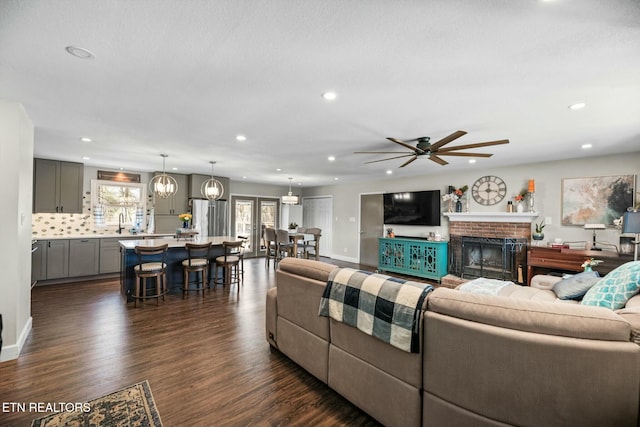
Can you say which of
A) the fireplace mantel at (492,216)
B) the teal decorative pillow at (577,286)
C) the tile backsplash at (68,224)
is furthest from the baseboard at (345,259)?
the tile backsplash at (68,224)

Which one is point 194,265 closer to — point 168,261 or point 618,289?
point 168,261

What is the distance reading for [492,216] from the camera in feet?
18.7

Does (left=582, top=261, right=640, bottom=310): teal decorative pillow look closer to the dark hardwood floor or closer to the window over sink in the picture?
the dark hardwood floor

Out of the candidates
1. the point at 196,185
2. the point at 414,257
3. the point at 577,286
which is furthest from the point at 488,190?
the point at 196,185

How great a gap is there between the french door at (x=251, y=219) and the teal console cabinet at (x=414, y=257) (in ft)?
13.3

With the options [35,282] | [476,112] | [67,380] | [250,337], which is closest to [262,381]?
[250,337]

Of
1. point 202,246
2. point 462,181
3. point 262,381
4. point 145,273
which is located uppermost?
point 462,181

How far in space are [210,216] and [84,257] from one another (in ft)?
8.83

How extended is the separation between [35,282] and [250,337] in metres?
4.80

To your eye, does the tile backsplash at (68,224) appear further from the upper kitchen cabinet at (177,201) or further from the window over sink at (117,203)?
the upper kitchen cabinet at (177,201)

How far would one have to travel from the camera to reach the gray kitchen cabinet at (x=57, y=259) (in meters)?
5.17

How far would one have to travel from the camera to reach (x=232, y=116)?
9.77ft

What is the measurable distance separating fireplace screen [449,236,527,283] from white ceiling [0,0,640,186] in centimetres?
235

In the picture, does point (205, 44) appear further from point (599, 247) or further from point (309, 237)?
point (309, 237)
